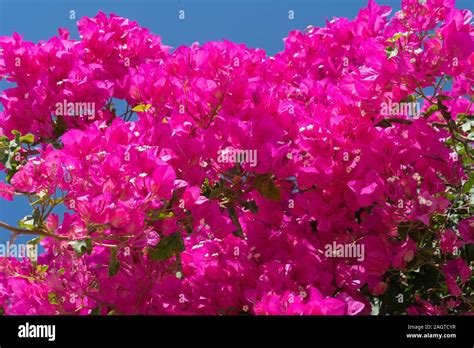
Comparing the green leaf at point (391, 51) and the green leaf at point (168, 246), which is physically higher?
the green leaf at point (391, 51)

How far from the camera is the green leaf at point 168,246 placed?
1.95m

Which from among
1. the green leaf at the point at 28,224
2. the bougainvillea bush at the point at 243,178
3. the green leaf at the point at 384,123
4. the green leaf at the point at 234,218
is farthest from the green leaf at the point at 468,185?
the green leaf at the point at 28,224

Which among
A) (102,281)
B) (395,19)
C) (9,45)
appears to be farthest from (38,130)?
(395,19)

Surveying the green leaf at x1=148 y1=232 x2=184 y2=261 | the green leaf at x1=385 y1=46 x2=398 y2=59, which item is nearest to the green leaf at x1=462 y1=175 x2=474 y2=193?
the green leaf at x1=385 y1=46 x2=398 y2=59

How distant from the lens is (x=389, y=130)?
214 cm

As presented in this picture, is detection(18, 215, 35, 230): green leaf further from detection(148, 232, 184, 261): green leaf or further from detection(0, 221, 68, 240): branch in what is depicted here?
detection(148, 232, 184, 261): green leaf

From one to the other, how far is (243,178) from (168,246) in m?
0.34

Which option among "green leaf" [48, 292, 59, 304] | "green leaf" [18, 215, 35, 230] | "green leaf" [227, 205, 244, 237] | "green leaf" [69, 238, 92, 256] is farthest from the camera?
"green leaf" [48, 292, 59, 304]

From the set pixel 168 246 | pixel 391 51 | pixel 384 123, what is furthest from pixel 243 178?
A: pixel 391 51

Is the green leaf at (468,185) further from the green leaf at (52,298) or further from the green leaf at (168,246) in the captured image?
the green leaf at (52,298)

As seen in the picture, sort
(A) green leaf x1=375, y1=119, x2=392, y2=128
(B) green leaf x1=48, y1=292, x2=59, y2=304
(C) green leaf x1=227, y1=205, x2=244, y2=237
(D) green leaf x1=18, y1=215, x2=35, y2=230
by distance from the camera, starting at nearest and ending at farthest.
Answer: (D) green leaf x1=18, y1=215, x2=35, y2=230 < (C) green leaf x1=227, y1=205, x2=244, y2=237 < (A) green leaf x1=375, y1=119, x2=392, y2=128 < (B) green leaf x1=48, y1=292, x2=59, y2=304

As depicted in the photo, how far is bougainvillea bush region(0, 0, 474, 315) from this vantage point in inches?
72.1
